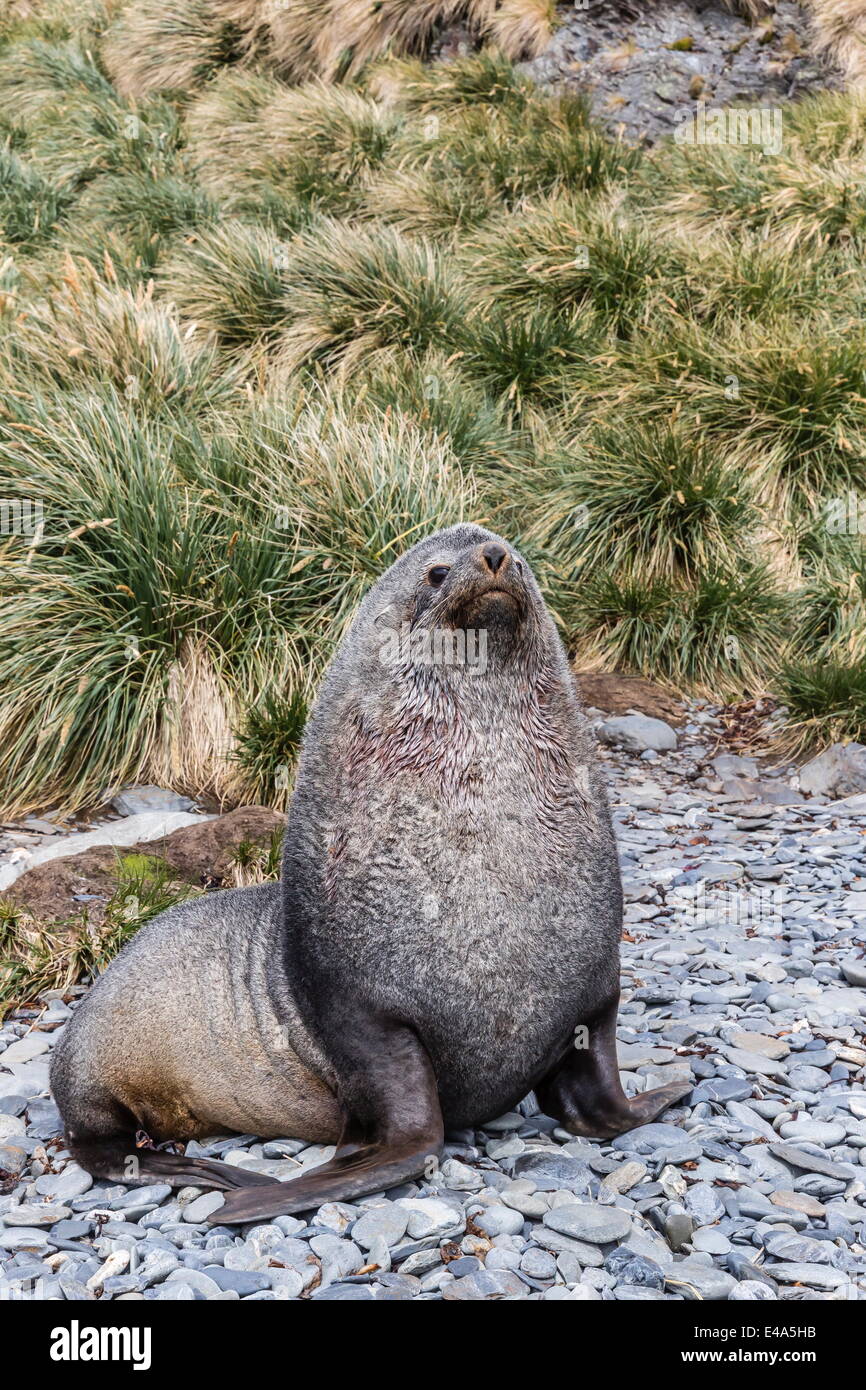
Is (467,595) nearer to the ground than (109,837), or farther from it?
farther from it

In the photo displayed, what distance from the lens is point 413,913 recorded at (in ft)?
8.38

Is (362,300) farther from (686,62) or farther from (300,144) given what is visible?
(686,62)

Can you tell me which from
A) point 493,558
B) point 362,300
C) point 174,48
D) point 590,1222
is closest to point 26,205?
point 174,48

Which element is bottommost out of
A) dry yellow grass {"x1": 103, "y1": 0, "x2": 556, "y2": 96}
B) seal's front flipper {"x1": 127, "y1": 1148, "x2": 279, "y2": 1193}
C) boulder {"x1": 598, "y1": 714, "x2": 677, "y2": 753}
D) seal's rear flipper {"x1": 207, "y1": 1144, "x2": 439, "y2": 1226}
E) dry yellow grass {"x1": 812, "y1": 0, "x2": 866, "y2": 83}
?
seal's front flipper {"x1": 127, "y1": 1148, "x2": 279, "y2": 1193}

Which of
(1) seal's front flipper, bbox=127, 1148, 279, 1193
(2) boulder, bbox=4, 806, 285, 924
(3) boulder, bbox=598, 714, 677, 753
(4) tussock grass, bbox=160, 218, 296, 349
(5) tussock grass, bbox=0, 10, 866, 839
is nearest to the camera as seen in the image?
(1) seal's front flipper, bbox=127, 1148, 279, 1193

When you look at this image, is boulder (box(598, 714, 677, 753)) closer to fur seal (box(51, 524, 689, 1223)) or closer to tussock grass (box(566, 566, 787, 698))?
tussock grass (box(566, 566, 787, 698))

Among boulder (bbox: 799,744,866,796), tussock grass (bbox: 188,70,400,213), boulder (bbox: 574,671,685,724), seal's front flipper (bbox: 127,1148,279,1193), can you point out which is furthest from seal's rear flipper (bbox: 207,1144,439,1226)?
tussock grass (bbox: 188,70,400,213)

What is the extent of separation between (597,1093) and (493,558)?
3.89 ft

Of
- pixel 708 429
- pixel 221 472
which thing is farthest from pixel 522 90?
pixel 221 472

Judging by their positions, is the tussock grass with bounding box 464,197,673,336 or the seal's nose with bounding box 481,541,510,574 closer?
the seal's nose with bounding box 481,541,510,574

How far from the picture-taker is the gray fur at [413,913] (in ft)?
8.41

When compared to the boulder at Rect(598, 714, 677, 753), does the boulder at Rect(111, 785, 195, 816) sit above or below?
below

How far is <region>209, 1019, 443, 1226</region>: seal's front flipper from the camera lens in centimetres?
238
